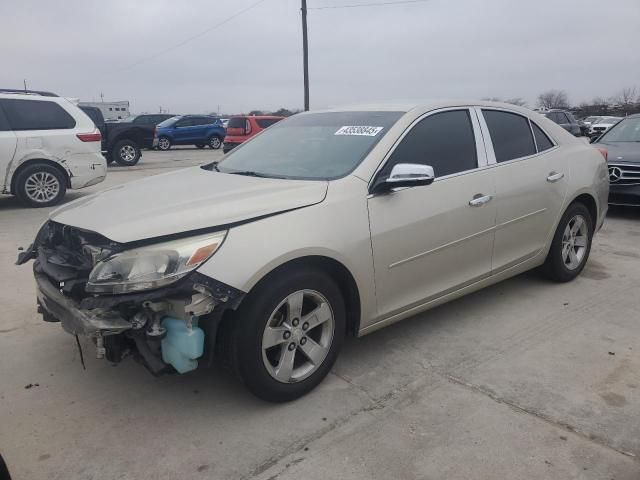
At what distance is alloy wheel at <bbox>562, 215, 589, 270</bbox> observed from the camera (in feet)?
15.2

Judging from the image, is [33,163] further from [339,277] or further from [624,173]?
[624,173]

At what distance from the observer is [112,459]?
2459 millimetres

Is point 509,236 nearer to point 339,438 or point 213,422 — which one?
point 339,438

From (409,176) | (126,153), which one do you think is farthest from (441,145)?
(126,153)

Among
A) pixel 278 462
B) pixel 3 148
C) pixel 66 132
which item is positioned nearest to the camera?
pixel 278 462

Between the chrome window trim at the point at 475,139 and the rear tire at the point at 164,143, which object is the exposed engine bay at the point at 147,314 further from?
the rear tire at the point at 164,143

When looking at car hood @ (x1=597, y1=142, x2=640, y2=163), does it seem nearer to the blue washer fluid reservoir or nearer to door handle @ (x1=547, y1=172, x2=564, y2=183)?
door handle @ (x1=547, y1=172, x2=564, y2=183)

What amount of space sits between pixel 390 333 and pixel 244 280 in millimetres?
1580

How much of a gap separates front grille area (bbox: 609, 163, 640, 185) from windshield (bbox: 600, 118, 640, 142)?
1321 mm

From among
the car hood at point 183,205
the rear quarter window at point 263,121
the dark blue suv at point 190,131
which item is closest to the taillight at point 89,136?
the car hood at point 183,205

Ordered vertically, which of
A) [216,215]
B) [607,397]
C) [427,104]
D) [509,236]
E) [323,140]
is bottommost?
[607,397]

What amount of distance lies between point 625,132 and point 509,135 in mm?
5831

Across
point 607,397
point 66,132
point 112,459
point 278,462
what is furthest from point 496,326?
point 66,132

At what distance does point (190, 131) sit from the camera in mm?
24188
